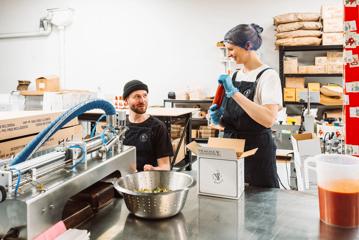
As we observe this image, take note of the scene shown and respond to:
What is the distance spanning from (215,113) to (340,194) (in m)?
1.15

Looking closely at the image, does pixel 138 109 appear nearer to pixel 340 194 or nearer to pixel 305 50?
pixel 340 194

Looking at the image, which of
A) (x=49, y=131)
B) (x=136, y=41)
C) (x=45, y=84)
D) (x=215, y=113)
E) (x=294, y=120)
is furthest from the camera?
(x=136, y=41)

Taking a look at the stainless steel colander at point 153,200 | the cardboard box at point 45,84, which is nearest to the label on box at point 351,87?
the stainless steel colander at point 153,200

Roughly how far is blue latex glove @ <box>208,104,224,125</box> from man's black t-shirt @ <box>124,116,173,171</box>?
0.48 meters

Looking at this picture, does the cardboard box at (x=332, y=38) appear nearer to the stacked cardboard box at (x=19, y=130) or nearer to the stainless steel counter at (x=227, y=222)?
the stainless steel counter at (x=227, y=222)

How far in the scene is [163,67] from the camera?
6355mm

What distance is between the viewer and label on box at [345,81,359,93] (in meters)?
1.95

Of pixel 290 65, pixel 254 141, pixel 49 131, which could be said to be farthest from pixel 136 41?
pixel 49 131

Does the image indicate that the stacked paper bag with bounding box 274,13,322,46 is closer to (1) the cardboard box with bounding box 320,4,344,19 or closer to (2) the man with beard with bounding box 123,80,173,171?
(1) the cardboard box with bounding box 320,4,344,19

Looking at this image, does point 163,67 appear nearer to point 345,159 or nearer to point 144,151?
point 144,151

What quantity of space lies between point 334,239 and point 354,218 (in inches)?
5.2

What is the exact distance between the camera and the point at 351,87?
197 cm

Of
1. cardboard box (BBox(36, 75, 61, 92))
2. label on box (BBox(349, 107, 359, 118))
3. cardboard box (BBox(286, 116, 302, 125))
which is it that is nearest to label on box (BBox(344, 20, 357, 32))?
label on box (BBox(349, 107, 359, 118))

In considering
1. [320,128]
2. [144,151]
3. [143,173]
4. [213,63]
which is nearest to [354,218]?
[143,173]
